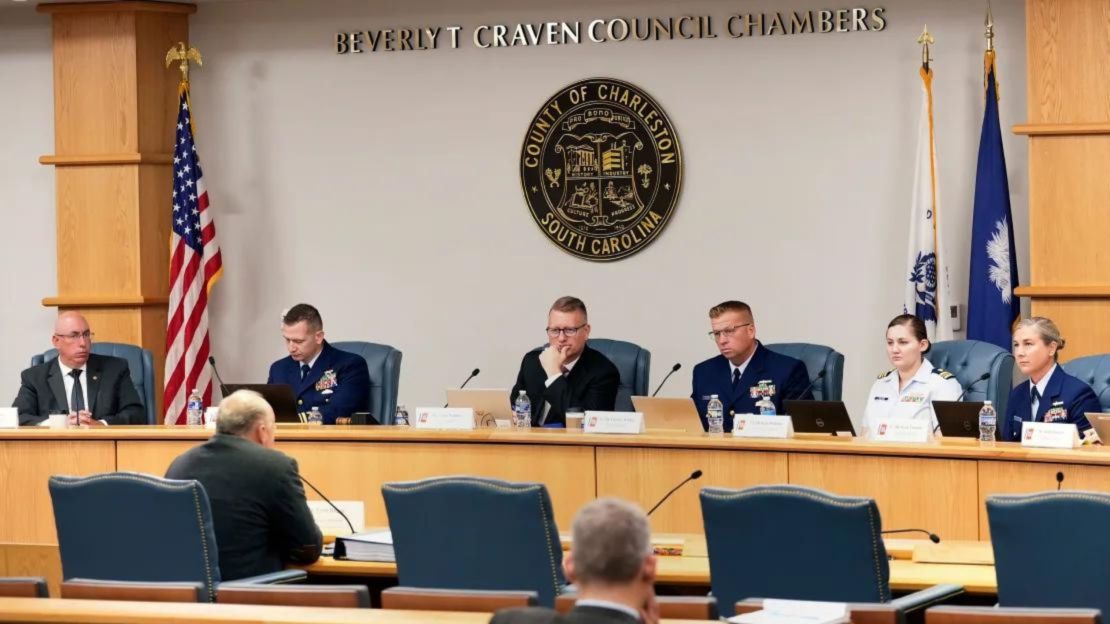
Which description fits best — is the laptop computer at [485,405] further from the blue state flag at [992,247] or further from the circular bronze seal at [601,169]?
the blue state flag at [992,247]

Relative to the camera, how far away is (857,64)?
25.5 feet

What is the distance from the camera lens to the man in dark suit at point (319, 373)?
23.1ft

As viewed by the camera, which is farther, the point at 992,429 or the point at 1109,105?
the point at 1109,105

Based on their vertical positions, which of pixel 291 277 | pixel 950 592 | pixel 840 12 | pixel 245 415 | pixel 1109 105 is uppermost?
pixel 840 12

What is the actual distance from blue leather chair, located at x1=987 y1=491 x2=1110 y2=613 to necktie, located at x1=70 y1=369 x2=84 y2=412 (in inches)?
184

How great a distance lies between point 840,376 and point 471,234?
8.30ft

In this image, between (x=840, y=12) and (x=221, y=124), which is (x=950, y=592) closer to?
(x=840, y=12)

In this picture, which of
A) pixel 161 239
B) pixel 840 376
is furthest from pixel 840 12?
pixel 161 239

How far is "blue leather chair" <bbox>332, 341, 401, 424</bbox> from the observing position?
7.08 metres

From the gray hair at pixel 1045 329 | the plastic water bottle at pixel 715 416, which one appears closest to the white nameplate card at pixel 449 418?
the plastic water bottle at pixel 715 416

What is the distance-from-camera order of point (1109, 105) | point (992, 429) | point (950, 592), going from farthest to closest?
point (1109, 105)
point (992, 429)
point (950, 592)

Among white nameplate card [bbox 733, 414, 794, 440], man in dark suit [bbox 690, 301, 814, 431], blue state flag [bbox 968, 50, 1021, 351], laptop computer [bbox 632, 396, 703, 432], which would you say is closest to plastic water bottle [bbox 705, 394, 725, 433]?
laptop computer [bbox 632, 396, 703, 432]

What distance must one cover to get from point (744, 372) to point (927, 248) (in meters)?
1.18

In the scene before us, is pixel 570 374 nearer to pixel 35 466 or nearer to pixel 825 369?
pixel 825 369
